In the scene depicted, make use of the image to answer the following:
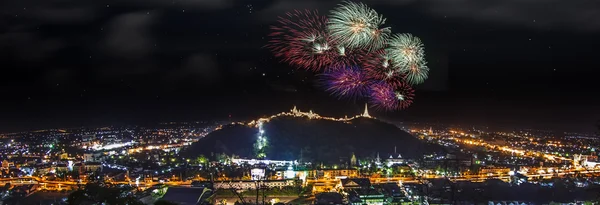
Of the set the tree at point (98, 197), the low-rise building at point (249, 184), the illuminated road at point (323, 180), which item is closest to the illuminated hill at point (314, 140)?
the illuminated road at point (323, 180)

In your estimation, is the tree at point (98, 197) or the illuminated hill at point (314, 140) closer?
the tree at point (98, 197)

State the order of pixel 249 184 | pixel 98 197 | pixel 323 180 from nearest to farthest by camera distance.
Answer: pixel 98 197, pixel 249 184, pixel 323 180

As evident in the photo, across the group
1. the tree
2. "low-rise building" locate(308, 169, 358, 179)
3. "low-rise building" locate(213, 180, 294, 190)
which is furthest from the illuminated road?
the tree

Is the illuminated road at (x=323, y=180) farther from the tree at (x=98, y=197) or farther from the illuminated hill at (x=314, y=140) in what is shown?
the tree at (x=98, y=197)

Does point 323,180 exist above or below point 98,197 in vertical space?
below

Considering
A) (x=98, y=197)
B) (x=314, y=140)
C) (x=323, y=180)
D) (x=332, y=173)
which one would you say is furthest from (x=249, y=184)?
(x=314, y=140)

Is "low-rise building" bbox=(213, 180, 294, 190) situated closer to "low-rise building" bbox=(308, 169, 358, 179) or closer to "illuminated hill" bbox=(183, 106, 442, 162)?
"low-rise building" bbox=(308, 169, 358, 179)

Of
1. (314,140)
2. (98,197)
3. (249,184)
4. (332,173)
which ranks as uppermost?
(314,140)

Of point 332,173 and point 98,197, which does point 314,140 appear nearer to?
point 332,173
